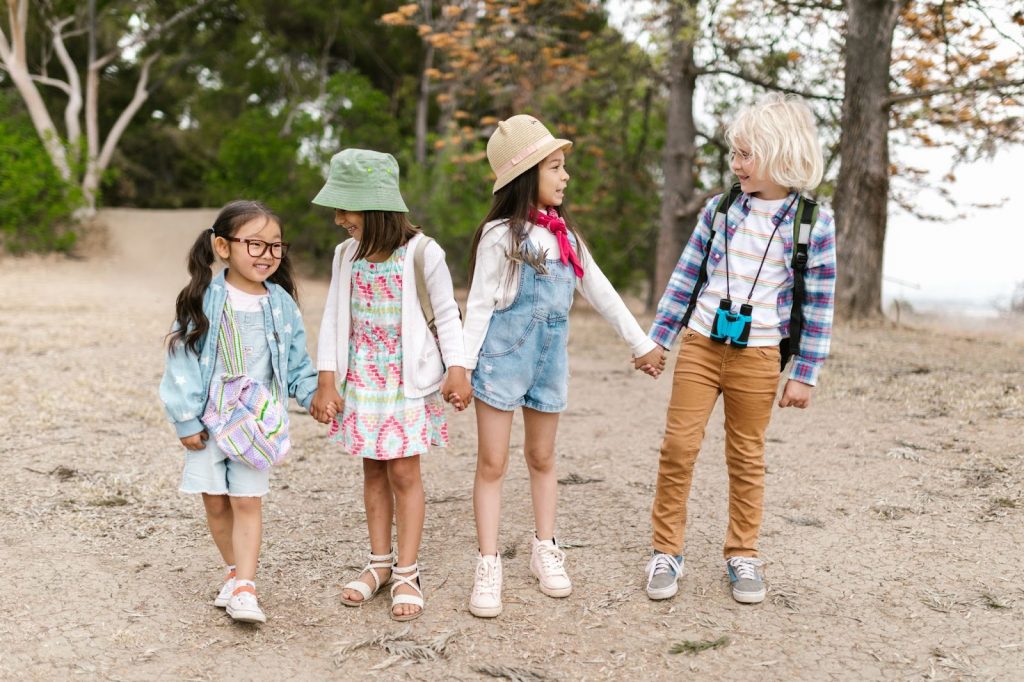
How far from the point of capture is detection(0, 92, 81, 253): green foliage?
17.4 m

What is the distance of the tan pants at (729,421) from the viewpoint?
2832 millimetres

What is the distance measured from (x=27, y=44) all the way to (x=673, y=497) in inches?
944

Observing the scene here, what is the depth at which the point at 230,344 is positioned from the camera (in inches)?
105

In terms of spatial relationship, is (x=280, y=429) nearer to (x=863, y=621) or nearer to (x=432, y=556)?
(x=432, y=556)

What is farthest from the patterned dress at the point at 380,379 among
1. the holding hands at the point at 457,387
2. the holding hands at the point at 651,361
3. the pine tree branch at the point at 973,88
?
the pine tree branch at the point at 973,88

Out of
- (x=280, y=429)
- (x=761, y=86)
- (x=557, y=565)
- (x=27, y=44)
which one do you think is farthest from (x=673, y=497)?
(x=27, y=44)

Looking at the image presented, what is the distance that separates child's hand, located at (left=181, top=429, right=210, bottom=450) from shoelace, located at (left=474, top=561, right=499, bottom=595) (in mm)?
936

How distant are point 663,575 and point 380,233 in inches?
55.8

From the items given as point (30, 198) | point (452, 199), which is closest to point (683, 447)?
point (452, 199)

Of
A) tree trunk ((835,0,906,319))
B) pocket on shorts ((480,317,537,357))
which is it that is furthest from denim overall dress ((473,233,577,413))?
tree trunk ((835,0,906,319))

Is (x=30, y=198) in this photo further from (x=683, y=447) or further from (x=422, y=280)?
(x=683, y=447)

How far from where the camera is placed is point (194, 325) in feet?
8.57

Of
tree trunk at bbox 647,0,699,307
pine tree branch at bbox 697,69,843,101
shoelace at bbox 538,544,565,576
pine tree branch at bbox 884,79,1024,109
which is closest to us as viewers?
shoelace at bbox 538,544,565,576

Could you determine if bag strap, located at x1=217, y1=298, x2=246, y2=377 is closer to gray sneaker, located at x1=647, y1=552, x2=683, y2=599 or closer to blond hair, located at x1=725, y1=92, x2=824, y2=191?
gray sneaker, located at x1=647, y1=552, x2=683, y2=599
